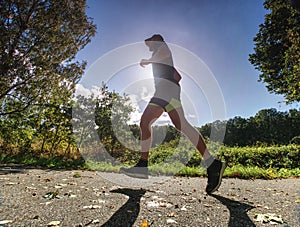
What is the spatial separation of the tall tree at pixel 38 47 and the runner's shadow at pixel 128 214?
224 inches

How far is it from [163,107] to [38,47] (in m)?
5.40

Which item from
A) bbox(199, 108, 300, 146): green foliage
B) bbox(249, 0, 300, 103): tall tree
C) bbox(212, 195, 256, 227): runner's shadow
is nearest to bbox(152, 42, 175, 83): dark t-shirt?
bbox(212, 195, 256, 227): runner's shadow

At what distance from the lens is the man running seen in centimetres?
274

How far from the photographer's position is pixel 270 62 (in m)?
12.0

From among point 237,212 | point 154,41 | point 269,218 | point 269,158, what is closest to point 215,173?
point 237,212

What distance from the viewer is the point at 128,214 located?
6.07 ft

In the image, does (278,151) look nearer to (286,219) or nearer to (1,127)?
(286,219)

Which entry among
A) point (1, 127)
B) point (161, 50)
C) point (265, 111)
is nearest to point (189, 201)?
point (161, 50)

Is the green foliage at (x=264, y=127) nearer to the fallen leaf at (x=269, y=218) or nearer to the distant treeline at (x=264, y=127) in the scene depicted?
the distant treeline at (x=264, y=127)

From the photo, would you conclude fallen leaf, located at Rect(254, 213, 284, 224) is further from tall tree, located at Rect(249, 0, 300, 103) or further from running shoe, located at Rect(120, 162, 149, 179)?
tall tree, located at Rect(249, 0, 300, 103)

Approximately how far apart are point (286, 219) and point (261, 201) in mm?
632

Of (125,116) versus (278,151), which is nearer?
(278,151)

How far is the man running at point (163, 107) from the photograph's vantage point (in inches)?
108

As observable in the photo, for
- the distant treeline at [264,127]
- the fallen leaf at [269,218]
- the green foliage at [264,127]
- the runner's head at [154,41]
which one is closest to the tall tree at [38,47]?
the runner's head at [154,41]
